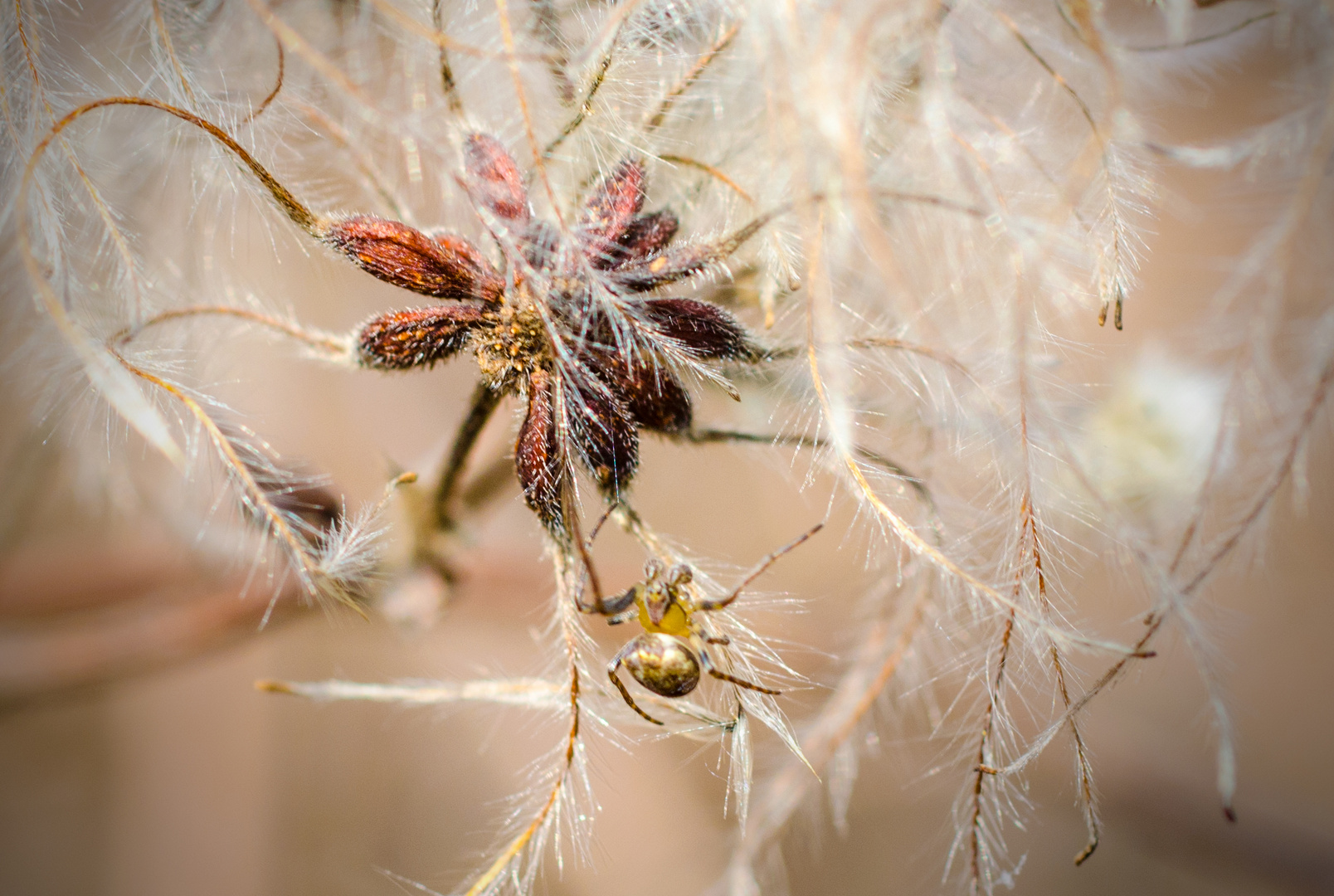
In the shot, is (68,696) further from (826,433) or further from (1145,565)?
(1145,565)

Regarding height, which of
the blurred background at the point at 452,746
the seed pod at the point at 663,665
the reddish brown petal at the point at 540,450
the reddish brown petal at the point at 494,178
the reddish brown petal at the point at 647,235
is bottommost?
the blurred background at the point at 452,746

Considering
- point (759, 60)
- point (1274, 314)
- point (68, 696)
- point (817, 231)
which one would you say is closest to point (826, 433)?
point (817, 231)

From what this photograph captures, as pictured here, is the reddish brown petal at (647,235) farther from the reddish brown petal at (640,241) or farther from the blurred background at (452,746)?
the blurred background at (452,746)

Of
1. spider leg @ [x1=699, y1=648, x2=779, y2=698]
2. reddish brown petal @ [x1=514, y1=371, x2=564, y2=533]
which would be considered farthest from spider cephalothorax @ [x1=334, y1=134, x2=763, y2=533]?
spider leg @ [x1=699, y1=648, x2=779, y2=698]

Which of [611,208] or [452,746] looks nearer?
[611,208]

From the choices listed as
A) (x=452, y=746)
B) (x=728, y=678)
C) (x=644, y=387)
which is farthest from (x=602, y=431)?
(x=452, y=746)

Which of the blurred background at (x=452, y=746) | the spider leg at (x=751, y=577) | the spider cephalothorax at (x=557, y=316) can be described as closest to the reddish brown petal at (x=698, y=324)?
the spider cephalothorax at (x=557, y=316)

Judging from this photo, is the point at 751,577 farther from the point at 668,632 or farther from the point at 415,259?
the point at 415,259
